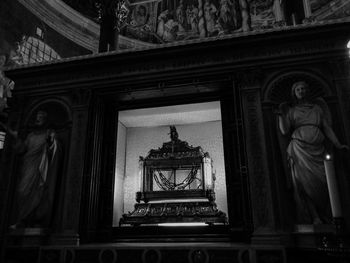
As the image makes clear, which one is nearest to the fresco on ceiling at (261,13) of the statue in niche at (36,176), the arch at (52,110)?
the arch at (52,110)

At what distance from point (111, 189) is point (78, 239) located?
0.92 metres

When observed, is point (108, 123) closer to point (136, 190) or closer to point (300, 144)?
point (136, 190)

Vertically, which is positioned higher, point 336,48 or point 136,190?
point 336,48

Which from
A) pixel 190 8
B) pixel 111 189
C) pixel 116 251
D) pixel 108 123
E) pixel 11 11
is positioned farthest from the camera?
pixel 190 8

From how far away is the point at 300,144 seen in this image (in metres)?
3.97

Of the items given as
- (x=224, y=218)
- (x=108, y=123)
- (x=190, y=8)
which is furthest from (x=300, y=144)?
(x=190, y=8)

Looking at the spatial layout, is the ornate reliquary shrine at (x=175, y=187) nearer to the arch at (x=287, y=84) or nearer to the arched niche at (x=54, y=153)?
the arched niche at (x=54, y=153)

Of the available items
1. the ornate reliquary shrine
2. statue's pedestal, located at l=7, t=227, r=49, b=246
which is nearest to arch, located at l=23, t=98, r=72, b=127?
the ornate reliquary shrine

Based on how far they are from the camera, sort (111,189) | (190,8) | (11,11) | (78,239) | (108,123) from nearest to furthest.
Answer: (78,239) → (111,189) → (108,123) → (11,11) → (190,8)

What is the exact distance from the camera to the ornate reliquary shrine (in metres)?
4.66

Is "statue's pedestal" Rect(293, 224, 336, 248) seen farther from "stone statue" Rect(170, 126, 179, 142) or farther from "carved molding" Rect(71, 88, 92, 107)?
"carved molding" Rect(71, 88, 92, 107)

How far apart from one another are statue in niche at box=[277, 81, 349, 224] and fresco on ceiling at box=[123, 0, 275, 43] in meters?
8.25

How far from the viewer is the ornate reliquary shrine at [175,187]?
15.3 feet

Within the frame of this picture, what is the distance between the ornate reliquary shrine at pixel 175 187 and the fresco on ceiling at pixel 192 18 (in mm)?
7850
